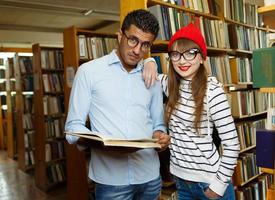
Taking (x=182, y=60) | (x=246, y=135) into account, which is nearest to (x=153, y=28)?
(x=182, y=60)

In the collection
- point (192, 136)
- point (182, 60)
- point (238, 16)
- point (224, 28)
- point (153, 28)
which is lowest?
point (192, 136)

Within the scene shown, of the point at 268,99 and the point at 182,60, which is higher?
the point at 182,60

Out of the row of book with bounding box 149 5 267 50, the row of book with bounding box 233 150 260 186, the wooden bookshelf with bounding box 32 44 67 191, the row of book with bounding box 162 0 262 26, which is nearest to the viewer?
the row of book with bounding box 149 5 267 50

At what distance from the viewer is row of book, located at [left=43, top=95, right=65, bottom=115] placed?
429 cm

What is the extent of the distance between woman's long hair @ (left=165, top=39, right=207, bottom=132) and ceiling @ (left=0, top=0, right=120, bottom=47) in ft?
12.8

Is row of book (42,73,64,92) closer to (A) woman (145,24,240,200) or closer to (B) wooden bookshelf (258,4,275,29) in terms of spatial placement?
(A) woman (145,24,240,200)

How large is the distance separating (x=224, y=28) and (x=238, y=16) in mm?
509

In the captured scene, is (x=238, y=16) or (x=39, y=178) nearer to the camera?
(x=238, y=16)

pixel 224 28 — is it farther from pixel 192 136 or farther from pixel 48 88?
pixel 48 88

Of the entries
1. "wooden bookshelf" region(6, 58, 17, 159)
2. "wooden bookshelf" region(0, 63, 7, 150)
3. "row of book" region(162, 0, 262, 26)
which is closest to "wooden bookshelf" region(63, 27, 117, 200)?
"row of book" region(162, 0, 262, 26)

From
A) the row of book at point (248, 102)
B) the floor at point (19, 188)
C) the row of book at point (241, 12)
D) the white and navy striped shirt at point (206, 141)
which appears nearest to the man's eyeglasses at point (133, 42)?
the white and navy striped shirt at point (206, 141)

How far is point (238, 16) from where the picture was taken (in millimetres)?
3180

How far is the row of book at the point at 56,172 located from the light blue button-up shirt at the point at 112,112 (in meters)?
3.13

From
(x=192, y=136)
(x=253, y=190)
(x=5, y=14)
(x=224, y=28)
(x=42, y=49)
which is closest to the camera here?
(x=192, y=136)
